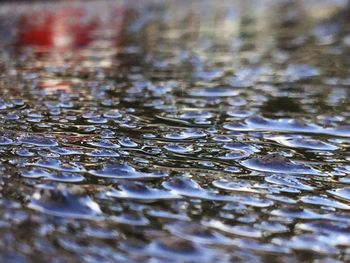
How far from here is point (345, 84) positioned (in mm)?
4344

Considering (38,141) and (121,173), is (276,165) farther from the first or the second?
(38,141)

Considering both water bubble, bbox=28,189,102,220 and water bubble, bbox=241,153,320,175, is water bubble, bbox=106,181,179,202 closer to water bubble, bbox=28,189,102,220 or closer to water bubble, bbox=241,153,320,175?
water bubble, bbox=28,189,102,220

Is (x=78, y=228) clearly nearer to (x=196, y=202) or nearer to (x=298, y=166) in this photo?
(x=196, y=202)

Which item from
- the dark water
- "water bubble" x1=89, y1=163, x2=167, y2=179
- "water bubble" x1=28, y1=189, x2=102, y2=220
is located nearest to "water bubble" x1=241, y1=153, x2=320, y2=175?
the dark water

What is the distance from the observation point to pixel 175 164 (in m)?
2.20

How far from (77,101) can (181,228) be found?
85.4 inches

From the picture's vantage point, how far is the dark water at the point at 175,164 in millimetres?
1507

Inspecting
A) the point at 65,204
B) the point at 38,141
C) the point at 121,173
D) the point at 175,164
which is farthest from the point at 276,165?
the point at 38,141

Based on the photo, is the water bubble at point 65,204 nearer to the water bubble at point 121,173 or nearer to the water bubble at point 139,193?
the water bubble at point 139,193

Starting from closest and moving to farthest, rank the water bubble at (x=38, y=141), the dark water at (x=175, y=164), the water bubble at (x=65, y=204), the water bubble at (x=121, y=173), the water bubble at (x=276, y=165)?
the dark water at (x=175, y=164) → the water bubble at (x=65, y=204) → the water bubble at (x=121, y=173) → the water bubble at (x=276, y=165) → the water bubble at (x=38, y=141)

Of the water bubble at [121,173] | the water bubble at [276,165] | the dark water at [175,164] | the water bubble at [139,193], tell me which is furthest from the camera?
the water bubble at [276,165]

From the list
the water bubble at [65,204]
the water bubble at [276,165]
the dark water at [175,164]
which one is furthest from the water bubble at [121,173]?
the water bubble at [276,165]

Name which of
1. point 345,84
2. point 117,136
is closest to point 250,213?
point 117,136

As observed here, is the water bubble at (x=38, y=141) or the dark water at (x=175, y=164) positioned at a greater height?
the water bubble at (x=38, y=141)
